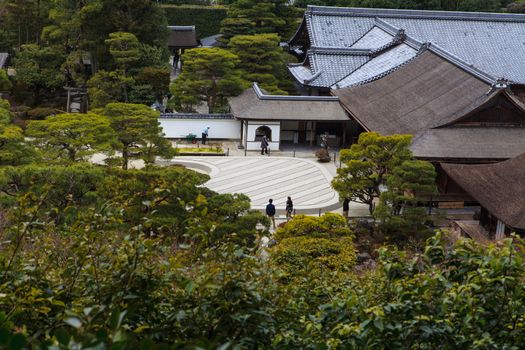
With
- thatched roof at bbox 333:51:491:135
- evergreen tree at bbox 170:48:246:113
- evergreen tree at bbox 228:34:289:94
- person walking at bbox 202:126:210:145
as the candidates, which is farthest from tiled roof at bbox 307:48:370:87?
person walking at bbox 202:126:210:145

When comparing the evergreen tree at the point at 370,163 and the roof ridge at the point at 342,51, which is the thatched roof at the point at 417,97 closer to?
the evergreen tree at the point at 370,163

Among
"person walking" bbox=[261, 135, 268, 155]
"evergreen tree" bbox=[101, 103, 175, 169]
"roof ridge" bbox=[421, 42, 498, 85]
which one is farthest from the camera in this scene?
"person walking" bbox=[261, 135, 268, 155]

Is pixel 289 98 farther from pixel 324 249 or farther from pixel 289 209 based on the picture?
pixel 324 249

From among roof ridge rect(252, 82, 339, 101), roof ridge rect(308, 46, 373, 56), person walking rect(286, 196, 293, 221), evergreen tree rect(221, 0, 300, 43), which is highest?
evergreen tree rect(221, 0, 300, 43)

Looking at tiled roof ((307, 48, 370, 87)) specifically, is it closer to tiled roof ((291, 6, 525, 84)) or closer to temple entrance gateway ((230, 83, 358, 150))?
tiled roof ((291, 6, 525, 84))

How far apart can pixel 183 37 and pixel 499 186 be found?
34269mm

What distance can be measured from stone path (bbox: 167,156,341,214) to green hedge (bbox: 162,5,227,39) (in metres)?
27.7

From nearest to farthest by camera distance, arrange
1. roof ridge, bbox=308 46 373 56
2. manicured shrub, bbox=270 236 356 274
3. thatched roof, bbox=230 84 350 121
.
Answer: manicured shrub, bbox=270 236 356 274, thatched roof, bbox=230 84 350 121, roof ridge, bbox=308 46 373 56

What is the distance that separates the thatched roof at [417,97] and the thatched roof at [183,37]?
65.0 feet

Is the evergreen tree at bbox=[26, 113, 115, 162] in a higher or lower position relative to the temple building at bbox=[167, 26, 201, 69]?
lower

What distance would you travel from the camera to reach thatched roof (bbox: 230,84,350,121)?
3158 cm

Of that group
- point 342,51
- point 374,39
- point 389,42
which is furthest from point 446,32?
point 342,51

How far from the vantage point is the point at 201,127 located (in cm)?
3328

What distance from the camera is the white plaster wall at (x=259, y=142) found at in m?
31.8
